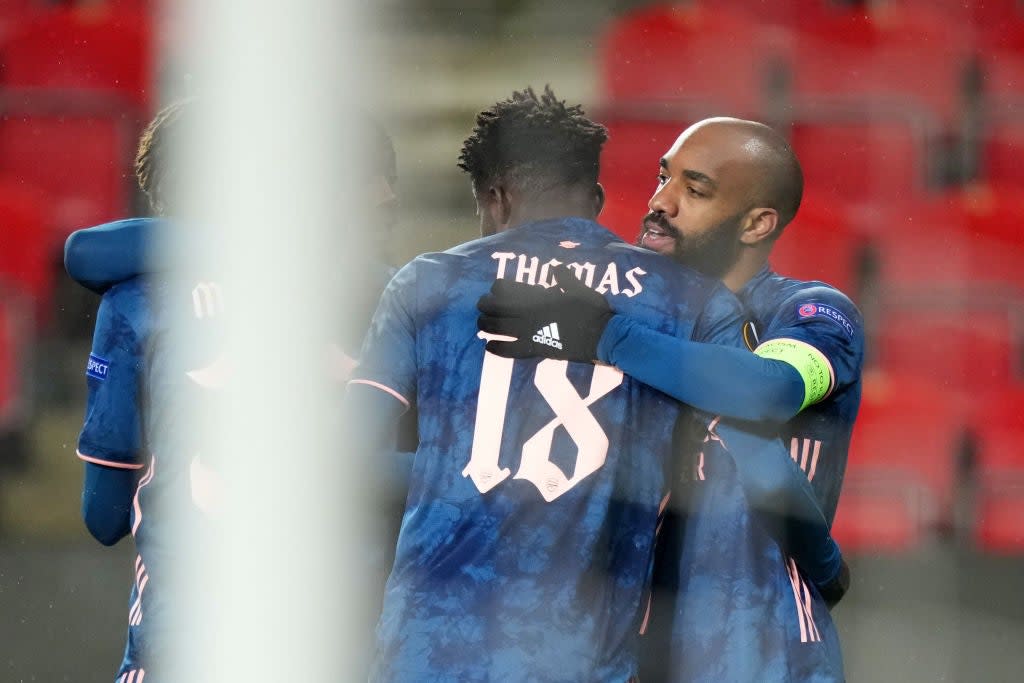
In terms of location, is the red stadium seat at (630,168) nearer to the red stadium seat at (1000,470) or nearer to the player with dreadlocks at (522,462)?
the red stadium seat at (1000,470)

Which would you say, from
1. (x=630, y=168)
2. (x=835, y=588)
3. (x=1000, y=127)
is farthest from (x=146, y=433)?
(x=1000, y=127)

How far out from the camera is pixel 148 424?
1119 millimetres

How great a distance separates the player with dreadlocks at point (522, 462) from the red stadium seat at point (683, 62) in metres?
1.62

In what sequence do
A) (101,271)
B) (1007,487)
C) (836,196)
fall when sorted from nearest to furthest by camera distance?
(101,271) → (1007,487) → (836,196)

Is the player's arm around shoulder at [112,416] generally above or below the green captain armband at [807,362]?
below

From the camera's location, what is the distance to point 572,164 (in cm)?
110

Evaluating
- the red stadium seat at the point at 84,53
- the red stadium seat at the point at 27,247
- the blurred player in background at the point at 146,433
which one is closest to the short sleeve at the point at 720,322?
the blurred player in background at the point at 146,433

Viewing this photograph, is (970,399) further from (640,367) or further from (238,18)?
(238,18)

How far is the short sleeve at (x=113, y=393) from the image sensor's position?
110 cm

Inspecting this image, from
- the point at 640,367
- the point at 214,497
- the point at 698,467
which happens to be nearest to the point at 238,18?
the point at 214,497

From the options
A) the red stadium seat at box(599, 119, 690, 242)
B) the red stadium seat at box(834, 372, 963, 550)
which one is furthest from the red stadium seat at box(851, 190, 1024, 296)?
the red stadium seat at box(599, 119, 690, 242)

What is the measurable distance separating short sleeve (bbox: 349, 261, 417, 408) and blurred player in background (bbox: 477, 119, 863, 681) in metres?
0.09

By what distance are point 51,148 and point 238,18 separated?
7.02ft

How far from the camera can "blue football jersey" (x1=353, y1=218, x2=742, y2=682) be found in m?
1.02
